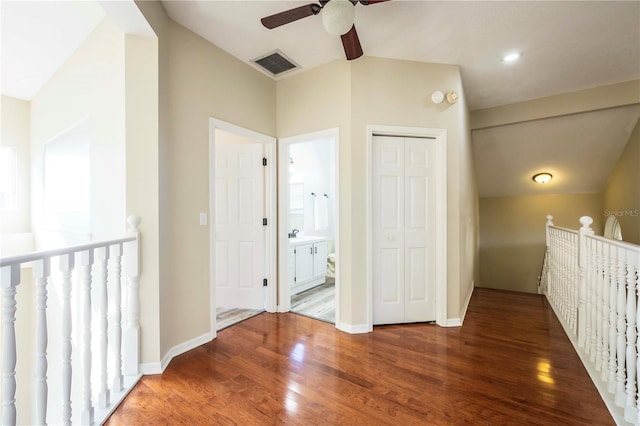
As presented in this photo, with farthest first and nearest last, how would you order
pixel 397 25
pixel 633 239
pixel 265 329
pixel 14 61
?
pixel 633 239 → pixel 14 61 → pixel 265 329 → pixel 397 25

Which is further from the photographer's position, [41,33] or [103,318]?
[41,33]

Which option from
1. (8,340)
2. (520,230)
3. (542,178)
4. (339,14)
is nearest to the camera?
(8,340)

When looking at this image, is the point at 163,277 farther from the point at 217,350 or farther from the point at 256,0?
the point at 256,0

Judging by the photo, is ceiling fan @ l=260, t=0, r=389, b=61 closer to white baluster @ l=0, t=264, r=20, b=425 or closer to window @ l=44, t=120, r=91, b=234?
white baluster @ l=0, t=264, r=20, b=425

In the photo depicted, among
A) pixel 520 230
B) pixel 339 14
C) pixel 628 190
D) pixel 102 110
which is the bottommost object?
pixel 520 230

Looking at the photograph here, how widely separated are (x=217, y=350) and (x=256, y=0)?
2.76 m

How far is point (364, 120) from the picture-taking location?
2650mm

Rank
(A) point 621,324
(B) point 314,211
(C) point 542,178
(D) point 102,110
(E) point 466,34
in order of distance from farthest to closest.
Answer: (B) point 314,211, (C) point 542,178, (E) point 466,34, (D) point 102,110, (A) point 621,324

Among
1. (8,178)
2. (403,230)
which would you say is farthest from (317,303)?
(8,178)

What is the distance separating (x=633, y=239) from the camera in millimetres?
3742

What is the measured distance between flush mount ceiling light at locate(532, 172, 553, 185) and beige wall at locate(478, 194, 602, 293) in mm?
473

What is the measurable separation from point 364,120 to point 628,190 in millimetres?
4203

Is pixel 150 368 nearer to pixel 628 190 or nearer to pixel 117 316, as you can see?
pixel 117 316

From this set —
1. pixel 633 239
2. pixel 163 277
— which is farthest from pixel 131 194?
pixel 633 239
